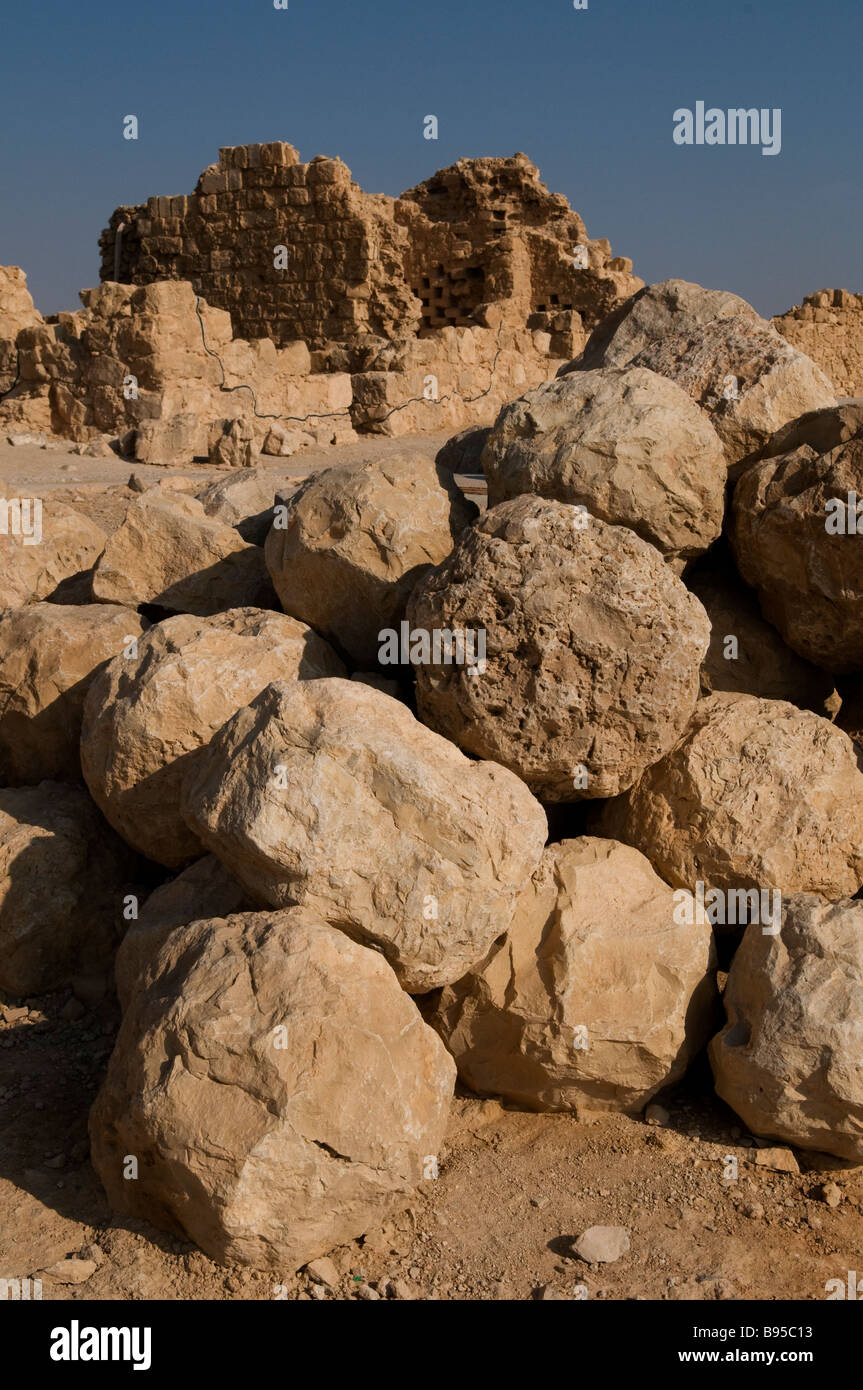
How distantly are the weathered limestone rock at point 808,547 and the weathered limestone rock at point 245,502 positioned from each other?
2257 mm

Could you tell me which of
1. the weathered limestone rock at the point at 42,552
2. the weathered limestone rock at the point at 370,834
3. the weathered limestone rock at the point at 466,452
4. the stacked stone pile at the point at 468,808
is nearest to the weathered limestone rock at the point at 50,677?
the stacked stone pile at the point at 468,808

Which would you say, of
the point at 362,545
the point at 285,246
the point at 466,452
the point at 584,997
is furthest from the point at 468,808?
the point at 285,246

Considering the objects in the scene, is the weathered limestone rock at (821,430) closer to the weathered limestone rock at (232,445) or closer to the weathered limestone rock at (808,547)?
the weathered limestone rock at (808,547)

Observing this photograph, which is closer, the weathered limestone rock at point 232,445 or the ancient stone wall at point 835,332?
the weathered limestone rock at point 232,445

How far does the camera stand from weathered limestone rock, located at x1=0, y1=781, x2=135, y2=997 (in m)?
4.35

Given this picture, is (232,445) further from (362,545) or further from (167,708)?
(167,708)

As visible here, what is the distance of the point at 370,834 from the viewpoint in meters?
3.37

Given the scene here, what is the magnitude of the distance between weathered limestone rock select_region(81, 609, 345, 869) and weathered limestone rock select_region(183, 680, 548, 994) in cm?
56

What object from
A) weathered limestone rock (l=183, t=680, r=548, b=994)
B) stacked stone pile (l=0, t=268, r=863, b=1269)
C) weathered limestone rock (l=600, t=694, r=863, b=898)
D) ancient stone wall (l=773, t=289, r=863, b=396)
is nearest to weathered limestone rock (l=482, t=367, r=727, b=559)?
stacked stone pile (l=0, t=268, r=863, b=1269)

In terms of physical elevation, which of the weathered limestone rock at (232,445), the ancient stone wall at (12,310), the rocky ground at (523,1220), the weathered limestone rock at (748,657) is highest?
the ancient stone wall at (12,310)

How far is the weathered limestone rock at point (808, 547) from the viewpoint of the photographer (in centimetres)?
410

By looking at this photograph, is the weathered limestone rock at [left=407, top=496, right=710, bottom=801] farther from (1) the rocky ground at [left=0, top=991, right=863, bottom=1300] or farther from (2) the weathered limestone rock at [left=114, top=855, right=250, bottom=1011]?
(1) the rocky ground at [left=0, top=991, right=863, bottom=1300]

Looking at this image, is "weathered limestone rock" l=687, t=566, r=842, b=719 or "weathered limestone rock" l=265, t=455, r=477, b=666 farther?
"weathered limestone rock" l=687, t=566, r=842, b=719

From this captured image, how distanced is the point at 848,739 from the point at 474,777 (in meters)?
1.44
